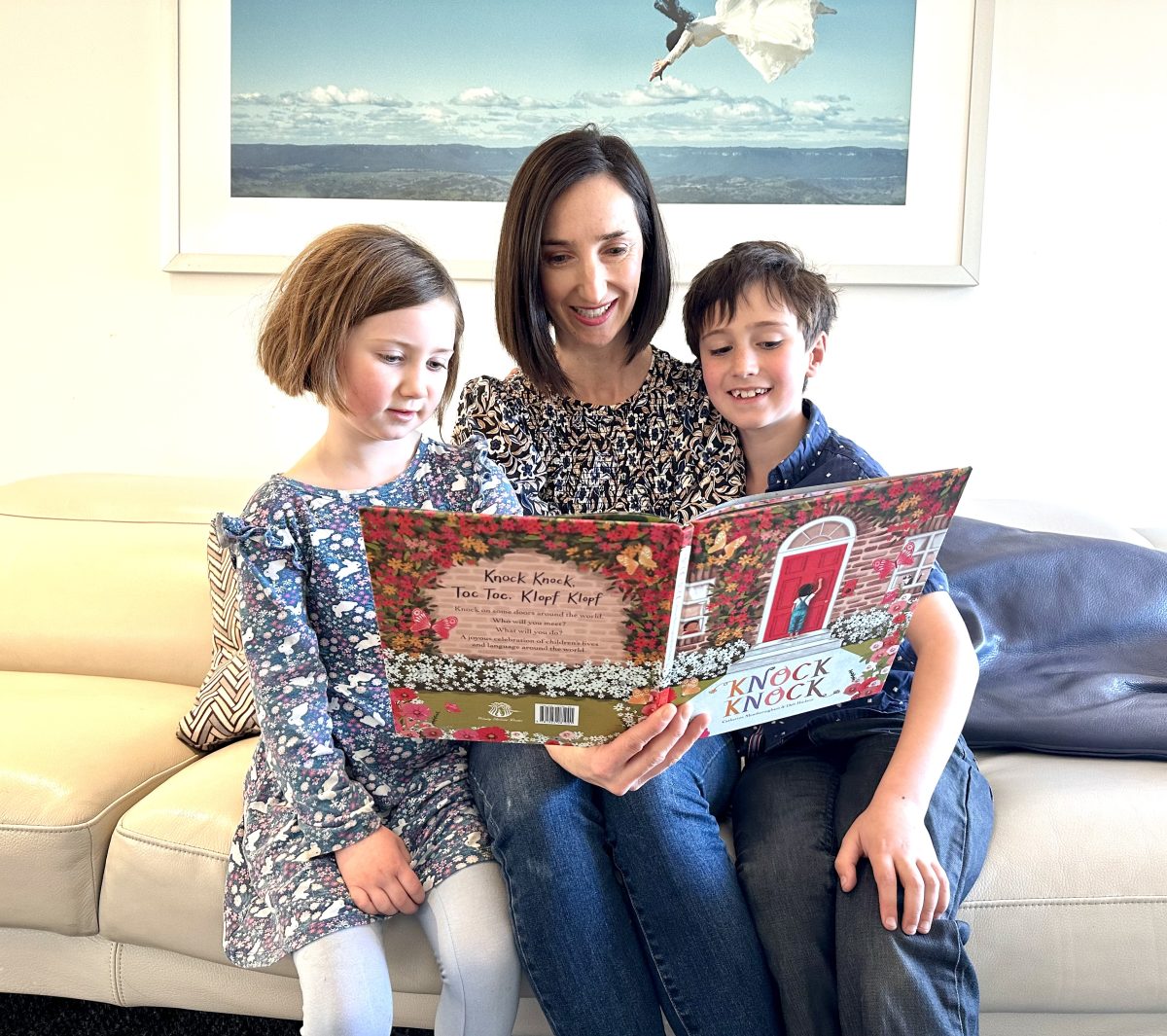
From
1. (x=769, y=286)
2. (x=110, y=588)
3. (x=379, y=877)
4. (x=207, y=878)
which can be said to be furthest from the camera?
(x=110, y=588)

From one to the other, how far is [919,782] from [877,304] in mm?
1302

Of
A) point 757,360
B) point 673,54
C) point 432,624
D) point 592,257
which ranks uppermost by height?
point 673,54

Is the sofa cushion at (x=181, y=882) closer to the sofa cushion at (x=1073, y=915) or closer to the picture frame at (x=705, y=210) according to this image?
the sofa cushion at (x=1073, y=915)

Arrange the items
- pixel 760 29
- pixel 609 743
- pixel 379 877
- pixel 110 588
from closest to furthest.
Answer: pixel 609 743, pixel 379 877, pixel 110 588, pixel 760 29

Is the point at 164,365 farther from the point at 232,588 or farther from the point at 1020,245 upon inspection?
the point at 1020,245

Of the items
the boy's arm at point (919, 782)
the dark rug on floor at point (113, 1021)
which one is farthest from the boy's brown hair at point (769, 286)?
the dark rug on floor at point (113, 1021)

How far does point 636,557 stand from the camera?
2.81ft

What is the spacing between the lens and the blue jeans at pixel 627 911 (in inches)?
40.6

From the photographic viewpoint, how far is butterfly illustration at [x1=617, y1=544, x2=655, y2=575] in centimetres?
85

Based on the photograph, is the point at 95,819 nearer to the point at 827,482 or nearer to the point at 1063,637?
the point at 827,482

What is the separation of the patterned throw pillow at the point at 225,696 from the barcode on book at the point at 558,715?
0.63 metres

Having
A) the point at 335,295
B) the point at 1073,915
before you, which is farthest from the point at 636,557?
the point at 1073,915

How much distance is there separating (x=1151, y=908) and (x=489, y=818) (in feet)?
2.30

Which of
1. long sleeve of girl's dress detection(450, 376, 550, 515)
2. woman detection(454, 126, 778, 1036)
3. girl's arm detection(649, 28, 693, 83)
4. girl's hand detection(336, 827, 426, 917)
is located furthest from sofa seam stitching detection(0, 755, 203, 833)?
girl's arm detection(649, 28, 693, 83)
